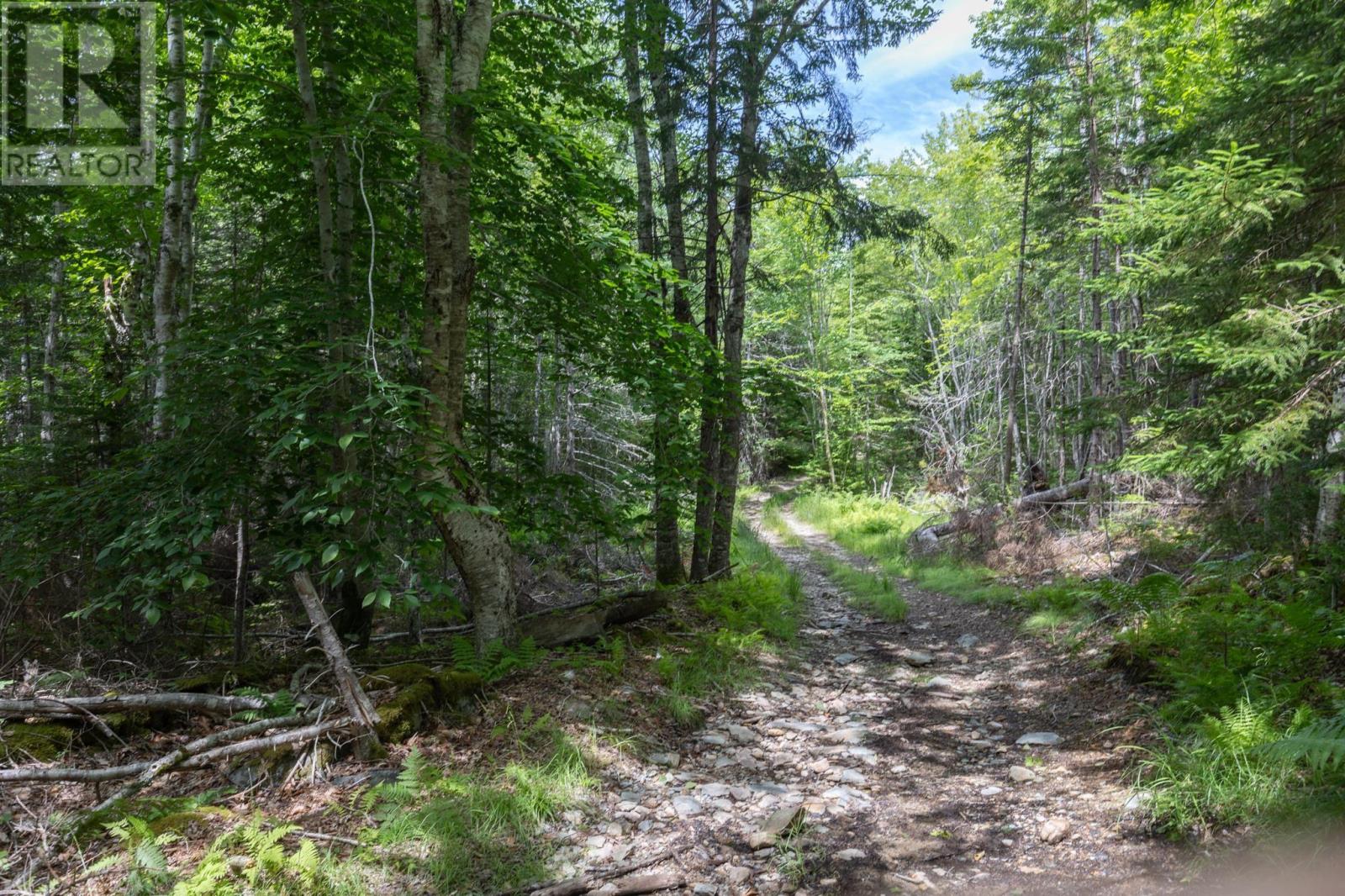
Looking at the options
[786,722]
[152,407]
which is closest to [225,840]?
[152,407]

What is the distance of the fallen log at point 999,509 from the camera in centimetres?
1320

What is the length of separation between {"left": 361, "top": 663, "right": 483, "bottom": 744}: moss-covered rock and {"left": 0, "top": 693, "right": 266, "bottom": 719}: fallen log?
2.51ft

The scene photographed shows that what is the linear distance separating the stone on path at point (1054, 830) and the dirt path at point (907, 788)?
0.02 metres

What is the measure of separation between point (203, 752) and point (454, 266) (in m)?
3.58

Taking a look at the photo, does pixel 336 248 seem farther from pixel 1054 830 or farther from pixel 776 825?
pixel 1054 830

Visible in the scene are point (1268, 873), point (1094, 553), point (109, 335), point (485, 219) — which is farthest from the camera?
point (1094, 553)

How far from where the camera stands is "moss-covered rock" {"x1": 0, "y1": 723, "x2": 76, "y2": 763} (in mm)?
3795

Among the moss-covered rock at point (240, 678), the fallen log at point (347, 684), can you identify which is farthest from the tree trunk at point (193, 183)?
the fallen log at point (347, 684)

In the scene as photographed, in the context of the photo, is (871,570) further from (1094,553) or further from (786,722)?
(786,722)

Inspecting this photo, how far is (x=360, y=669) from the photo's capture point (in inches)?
208

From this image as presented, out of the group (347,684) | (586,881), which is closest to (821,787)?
(586,881)

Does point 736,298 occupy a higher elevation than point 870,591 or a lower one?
higher

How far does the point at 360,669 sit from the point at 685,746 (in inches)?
101

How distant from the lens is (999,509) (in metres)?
13.4
